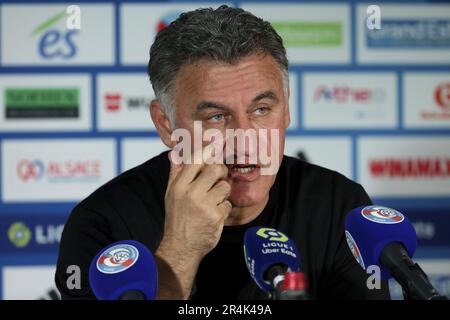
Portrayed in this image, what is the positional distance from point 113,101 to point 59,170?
1.49ft

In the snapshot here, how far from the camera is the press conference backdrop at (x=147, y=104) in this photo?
3295mm

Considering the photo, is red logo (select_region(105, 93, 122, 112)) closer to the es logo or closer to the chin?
the es logo

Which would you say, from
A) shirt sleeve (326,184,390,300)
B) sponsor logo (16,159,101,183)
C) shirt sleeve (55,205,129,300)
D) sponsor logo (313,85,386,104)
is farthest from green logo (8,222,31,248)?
shirt sleeve (326,184,390,300)

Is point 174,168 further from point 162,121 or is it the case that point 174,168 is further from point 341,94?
point 341,94

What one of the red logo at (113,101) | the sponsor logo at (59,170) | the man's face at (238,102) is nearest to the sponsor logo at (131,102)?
the red logo at (113,101)

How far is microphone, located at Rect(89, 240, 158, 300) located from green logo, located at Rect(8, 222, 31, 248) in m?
2.53

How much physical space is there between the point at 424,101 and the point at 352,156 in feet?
1.68

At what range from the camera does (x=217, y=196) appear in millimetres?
1235

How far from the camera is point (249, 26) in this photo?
1.50m

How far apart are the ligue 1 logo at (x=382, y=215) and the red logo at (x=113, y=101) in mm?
2416

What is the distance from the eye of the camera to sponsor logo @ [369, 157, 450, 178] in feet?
11.0

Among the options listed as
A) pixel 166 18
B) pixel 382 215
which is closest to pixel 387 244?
pixel 382 215

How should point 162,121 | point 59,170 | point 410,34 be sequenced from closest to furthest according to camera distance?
point 162,121 → point 59,170 → point 410,34
